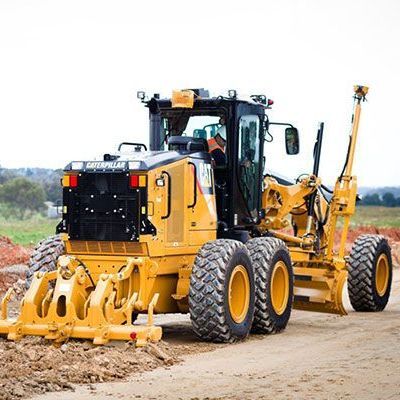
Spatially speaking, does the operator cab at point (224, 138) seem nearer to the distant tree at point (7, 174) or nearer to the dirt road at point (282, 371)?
the dirt road at point (282, 371)

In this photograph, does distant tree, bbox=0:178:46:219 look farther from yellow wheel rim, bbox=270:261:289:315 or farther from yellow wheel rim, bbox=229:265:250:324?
yellow wheel rim, bbox=229:265:250:324

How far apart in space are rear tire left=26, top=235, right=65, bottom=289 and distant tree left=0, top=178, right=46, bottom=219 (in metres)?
41.7

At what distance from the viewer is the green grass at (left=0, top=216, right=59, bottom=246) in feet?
130

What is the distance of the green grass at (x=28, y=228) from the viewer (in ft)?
130

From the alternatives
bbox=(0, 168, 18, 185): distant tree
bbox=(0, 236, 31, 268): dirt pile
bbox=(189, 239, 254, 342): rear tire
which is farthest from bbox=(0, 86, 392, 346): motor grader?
bbox=(0, 168, 18, 185): distant tree

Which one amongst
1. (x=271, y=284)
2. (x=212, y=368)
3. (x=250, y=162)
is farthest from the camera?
(x=250, y=162)

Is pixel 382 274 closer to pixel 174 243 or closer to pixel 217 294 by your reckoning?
pixel 174 243

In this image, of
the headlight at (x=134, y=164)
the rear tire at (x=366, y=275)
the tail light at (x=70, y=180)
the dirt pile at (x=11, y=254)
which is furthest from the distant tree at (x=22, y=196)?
the headlight at (x=134, y=164)

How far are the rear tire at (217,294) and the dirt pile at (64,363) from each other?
1.05m

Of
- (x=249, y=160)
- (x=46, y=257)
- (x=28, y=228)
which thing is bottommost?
(x=28, y=228)

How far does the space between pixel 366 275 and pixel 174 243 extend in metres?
5.49

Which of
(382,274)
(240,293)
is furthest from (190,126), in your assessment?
(382,274)

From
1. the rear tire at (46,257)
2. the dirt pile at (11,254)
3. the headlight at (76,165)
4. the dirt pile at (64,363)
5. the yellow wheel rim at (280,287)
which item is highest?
the headlight at (76,165)

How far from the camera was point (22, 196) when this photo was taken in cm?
5662
